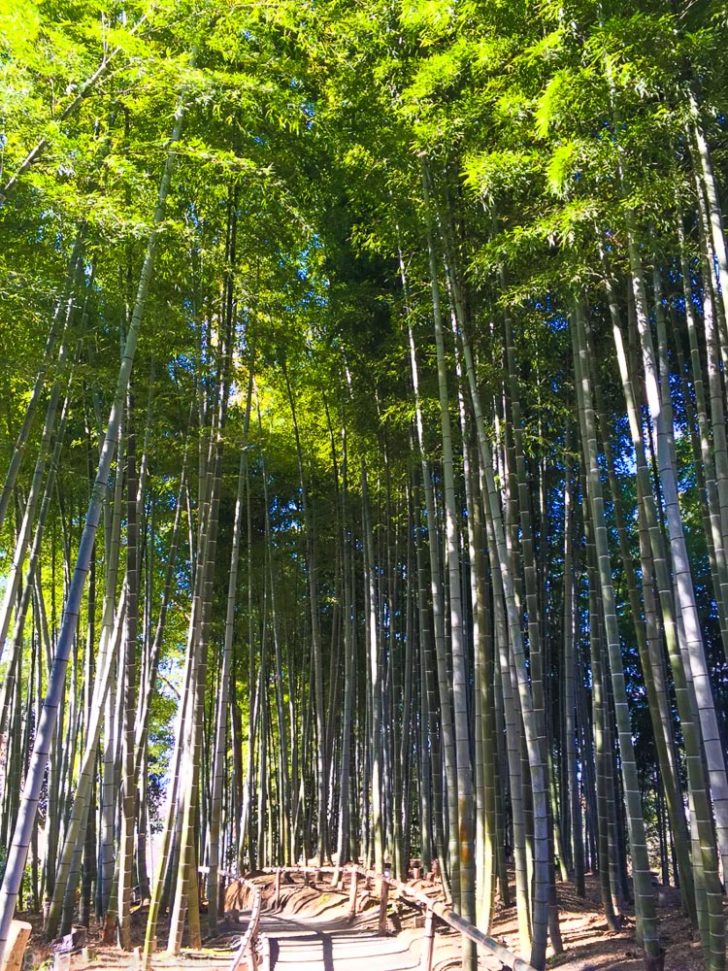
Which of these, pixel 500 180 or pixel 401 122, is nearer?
pixel 500 180

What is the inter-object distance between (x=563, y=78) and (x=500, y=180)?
0.60 m

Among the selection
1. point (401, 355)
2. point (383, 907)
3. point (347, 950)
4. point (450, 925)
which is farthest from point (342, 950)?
point (401, 355)

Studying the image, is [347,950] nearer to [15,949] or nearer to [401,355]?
[15,949]

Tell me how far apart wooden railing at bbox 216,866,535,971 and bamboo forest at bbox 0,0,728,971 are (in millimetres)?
29

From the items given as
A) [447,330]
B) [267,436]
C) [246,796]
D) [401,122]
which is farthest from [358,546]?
[401,122]

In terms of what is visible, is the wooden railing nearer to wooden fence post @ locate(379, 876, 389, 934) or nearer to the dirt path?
A: wooden fence post @ locate(379, 876, 389, 934)

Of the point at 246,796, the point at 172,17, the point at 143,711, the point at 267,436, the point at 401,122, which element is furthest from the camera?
the point at 246,796

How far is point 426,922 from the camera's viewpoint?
13.9 ft

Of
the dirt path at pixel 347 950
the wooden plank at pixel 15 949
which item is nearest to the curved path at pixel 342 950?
the dirt path at pixel 347 950

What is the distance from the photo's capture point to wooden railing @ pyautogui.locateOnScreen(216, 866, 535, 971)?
10.1ft

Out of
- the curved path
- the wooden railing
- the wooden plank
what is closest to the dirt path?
the curved path

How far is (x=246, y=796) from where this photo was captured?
9875 mm

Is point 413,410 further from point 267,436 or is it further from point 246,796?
point 246,796

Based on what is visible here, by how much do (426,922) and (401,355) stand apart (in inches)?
148
